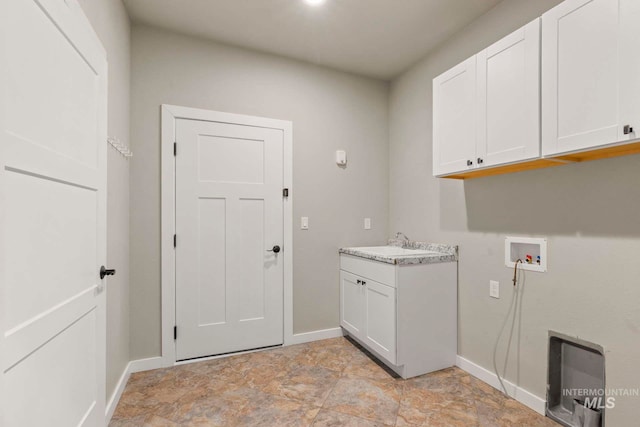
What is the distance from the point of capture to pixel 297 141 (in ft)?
9.88

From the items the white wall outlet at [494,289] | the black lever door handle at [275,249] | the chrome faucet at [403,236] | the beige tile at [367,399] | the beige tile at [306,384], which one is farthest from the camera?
the chrome faucet at [403,236]

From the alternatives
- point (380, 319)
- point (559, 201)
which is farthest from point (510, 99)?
point (380, 319)

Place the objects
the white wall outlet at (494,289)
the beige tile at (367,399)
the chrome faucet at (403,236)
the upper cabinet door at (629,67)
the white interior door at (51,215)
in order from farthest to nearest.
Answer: the chrome faucet at (403,236)
the white wall outlet at (494,289)
the beige tile at (367,399)
the upper cabinet door at (629,67)
the white interior door at (51,215)

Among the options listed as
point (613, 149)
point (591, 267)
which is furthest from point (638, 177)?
point (591, 267)

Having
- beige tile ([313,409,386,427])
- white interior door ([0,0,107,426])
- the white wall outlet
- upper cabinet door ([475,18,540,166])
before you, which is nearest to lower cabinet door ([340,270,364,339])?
beige tile ([313,409,386,427])

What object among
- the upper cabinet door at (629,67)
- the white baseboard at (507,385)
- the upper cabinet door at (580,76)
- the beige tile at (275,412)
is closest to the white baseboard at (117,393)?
the beige tile at (275,412)

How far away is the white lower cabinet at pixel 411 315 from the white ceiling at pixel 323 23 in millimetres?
1949

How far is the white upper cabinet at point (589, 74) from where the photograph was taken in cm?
132

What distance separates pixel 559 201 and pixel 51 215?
99.0 inches

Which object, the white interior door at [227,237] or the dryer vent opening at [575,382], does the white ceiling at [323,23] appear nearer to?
the white interior door at [227,237]

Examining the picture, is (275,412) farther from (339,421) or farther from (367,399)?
(367,399)

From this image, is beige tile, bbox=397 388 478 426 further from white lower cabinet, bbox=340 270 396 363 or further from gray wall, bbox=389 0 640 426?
gray wall, bbox=389 0 640 426

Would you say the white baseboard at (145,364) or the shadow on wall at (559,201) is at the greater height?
the shadow on wall at (559,201)

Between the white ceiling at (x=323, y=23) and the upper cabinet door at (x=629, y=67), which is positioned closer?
the upper cabinet door at (x=629, y=67)
